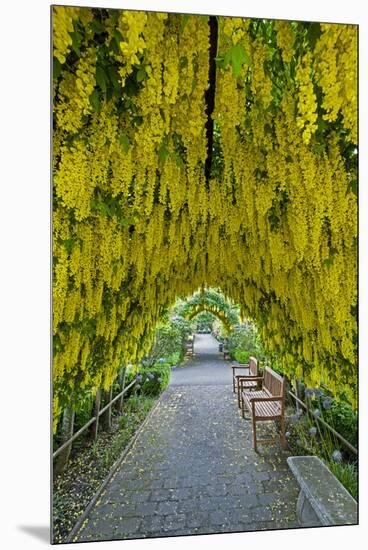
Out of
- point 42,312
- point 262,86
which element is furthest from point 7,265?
point 262,86

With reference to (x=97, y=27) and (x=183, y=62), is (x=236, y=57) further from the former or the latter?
(x=97, y=27)

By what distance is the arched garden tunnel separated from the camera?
1159 mm

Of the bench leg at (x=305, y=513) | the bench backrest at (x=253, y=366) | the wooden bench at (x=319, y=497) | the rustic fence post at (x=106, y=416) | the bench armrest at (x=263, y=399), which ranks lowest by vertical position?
the bench leg at (x=305, y=513)

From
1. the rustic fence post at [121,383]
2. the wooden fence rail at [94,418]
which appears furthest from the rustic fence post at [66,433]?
the rustic fence post at [121,383]

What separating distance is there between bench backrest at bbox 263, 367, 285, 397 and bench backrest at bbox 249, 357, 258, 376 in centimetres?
9

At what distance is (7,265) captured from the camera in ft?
5.50

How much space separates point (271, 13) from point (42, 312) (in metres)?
1.52

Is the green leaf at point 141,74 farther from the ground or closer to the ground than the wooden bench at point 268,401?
farther from the ground

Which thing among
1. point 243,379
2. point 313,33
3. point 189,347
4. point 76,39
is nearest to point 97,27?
point 76,39

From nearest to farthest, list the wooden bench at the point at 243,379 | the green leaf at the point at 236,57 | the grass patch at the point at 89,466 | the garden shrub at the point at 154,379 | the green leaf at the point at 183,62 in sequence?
the green leaf at the point at 236,57 < the green leaf at the point at 183,62 < the grass patch at the point at 89,466 < the wooden bench at the point at 243,379 < the garden shrub at the point at 154,379

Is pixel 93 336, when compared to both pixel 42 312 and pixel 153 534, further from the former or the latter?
pixel 153 534

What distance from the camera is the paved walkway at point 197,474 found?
6.64 feet

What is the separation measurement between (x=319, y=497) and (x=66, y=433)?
145 centimetres

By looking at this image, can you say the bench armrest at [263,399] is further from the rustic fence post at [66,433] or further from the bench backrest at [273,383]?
the rustic fence post at [66,433]
